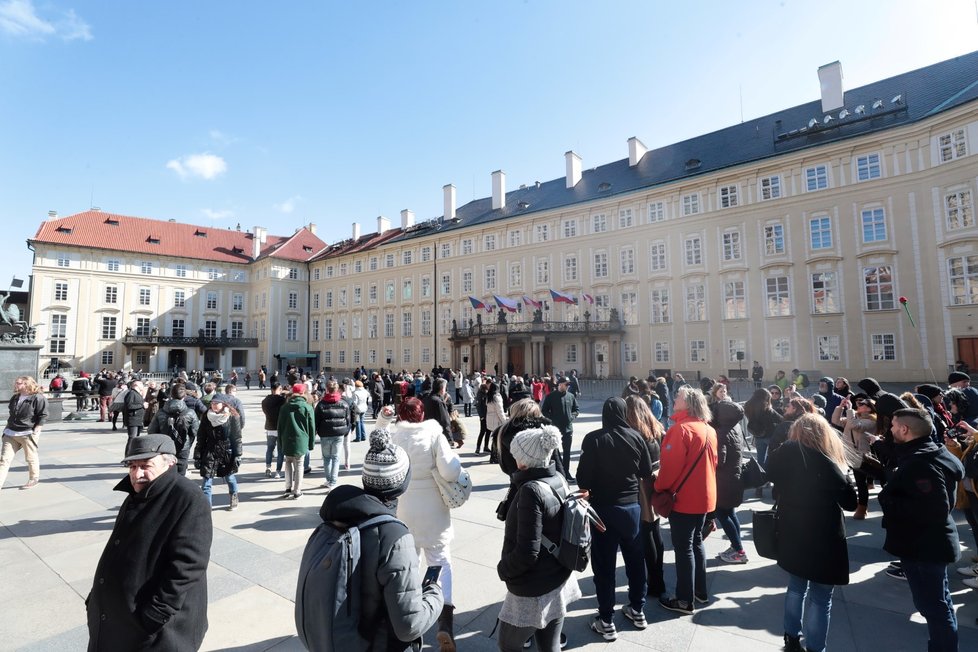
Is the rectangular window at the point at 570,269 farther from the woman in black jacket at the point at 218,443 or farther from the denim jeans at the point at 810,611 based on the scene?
Result: the denim jeans at the point at 810,611

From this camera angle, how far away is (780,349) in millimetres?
29703

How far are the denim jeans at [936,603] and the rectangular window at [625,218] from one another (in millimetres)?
35017

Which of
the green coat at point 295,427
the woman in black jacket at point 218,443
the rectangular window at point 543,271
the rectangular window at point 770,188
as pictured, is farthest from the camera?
the rectangular window at point 543,271

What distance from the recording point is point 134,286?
5206 cm

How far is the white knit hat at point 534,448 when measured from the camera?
9.07 ft

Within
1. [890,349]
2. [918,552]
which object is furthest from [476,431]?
[890,349]

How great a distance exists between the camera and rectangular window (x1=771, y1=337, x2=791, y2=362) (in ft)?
96.6

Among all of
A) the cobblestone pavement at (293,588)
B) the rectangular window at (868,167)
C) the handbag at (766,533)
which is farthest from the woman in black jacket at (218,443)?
the rectangular window at (868,167)

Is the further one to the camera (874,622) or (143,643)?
(874,622)

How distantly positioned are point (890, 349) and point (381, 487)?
33.1m

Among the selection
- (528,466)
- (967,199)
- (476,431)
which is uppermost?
(967,199)

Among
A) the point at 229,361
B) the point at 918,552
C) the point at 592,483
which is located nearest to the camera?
the point at 918,552

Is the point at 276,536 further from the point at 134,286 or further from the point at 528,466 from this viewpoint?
the point at 134,286

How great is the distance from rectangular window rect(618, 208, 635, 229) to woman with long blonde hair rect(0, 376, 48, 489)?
1366 inches
